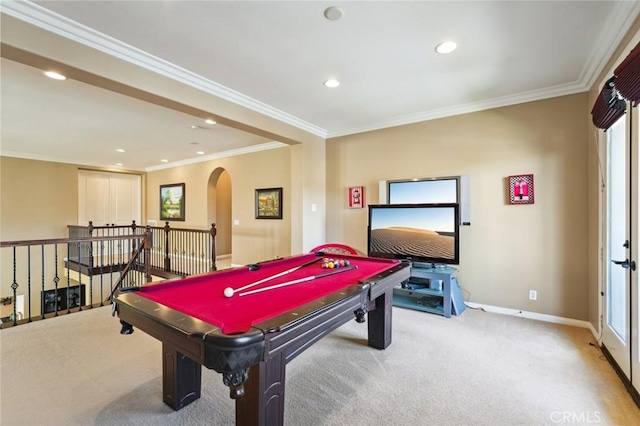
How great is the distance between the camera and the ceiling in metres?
2.05

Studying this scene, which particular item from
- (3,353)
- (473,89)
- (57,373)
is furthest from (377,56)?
(3,353)

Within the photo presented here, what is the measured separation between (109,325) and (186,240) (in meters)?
4.33

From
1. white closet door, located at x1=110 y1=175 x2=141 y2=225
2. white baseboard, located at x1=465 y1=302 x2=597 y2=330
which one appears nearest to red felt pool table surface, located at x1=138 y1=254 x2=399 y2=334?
white baseboard, located at x1=465 y1=302 x2=597 y2=330

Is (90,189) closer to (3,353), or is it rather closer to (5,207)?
(5,207)

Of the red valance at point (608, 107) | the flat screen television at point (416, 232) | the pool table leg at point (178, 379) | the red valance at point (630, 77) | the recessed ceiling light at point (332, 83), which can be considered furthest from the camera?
the flat screen television at point (416, 232)

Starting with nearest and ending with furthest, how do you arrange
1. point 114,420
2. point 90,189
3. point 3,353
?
point 114,420
point 3,353
point 90,189

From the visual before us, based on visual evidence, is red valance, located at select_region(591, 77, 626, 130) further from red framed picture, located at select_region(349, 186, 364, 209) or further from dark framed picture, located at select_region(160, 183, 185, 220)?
dark framed picture, located at select_region(160, 183, 185, 220)

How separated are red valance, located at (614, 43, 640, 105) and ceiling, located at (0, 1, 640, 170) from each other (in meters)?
Result: 0.56

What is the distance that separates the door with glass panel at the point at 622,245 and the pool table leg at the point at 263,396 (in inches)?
94.5

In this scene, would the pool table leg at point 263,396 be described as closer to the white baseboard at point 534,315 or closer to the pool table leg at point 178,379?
the pool table leg at point 178,379

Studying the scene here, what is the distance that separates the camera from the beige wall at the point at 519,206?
3.21 m

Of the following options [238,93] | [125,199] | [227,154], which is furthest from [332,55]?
[125,199]

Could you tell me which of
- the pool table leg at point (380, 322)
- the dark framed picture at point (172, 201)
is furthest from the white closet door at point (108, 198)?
the pool table leg at point (380, 322)

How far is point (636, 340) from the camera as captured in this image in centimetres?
197
